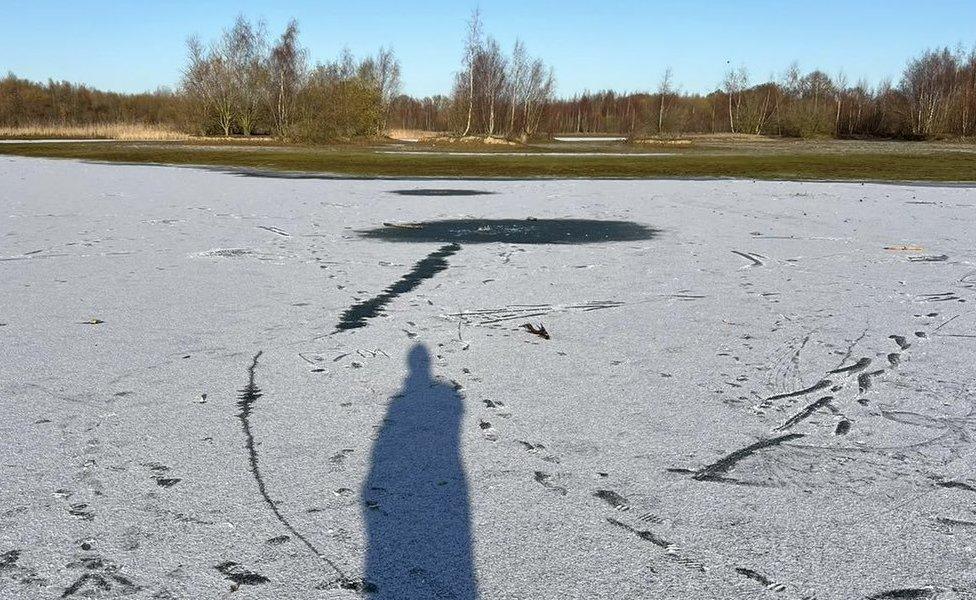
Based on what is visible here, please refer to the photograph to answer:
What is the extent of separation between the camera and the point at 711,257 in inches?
288

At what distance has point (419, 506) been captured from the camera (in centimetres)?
253

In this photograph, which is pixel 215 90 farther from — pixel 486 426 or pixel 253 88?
pixel 486 426

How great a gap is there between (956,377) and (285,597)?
3316 millimetres

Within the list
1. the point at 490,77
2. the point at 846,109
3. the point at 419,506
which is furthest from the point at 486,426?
the point at 846,109

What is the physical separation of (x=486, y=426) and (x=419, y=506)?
2.42ft

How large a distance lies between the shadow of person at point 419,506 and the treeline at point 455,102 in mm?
40681

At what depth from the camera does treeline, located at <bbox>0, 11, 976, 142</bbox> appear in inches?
1875

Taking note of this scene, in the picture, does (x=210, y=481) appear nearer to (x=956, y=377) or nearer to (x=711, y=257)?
(x=956, y=377)

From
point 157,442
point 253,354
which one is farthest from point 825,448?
point 253,354

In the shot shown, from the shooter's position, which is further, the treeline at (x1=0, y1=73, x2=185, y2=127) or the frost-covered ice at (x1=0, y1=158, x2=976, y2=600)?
the treeline at (x1=0, y1=73, x2=185, y2=127)

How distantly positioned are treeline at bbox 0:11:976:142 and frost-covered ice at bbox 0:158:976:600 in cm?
3816

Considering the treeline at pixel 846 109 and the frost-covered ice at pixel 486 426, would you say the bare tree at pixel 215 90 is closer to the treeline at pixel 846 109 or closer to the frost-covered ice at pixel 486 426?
the treeline at pixel 846 109

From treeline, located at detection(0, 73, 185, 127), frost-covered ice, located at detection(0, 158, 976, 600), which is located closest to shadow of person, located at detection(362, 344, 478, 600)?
frost-covered ice, located at detection(0, 158, 976, 600)

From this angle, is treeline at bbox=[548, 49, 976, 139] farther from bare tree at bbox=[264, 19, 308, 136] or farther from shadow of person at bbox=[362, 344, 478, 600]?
shadow of person at bbox=[362, 344, 478, 600]
